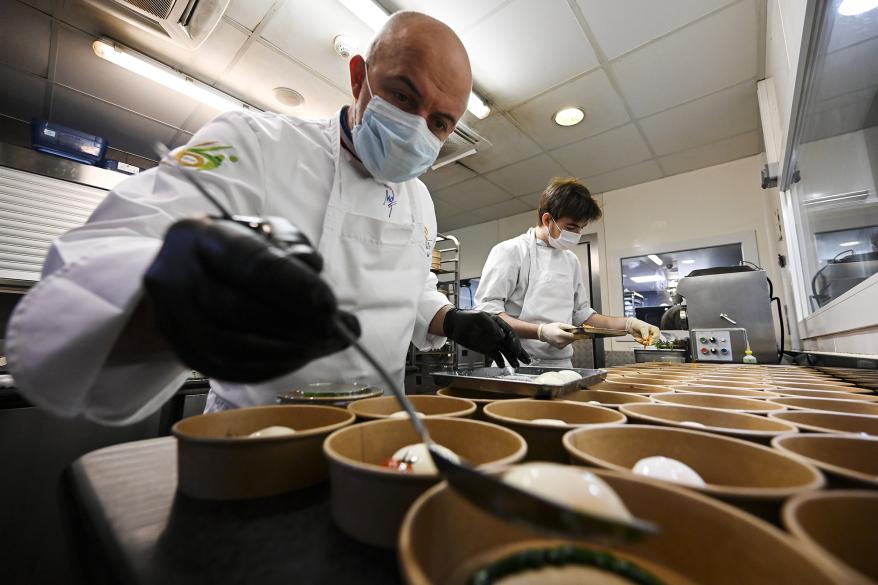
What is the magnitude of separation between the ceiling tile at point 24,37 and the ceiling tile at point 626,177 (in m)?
3.89

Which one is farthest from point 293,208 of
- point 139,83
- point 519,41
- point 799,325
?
point 799,325

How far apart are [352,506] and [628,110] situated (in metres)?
3.10

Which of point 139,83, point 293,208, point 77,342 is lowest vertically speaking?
point 77,342

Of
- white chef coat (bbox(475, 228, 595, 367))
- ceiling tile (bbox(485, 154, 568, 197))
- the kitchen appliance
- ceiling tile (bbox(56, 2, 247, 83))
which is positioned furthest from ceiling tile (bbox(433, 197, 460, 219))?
the kitchen appliance

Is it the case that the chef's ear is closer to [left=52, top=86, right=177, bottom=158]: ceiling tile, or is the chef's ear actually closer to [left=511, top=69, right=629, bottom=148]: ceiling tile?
[left=511, top=69, right=629, bottom=148]: ceiling tile

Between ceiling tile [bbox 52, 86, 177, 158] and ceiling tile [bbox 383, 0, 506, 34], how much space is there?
5.93 feet

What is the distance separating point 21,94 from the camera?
7.82 feet

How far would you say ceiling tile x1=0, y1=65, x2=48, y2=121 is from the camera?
87.7 inches

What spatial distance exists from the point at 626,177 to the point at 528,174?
1.00 metres

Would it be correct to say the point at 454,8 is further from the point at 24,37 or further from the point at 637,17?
the point at 24,37

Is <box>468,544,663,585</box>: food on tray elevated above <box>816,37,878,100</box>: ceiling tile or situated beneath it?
situated beneath


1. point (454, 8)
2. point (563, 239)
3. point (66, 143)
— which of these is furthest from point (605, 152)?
point (66, 143)

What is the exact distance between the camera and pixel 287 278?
36 cm

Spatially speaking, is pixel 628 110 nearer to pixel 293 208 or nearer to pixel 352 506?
pixel 293 208
